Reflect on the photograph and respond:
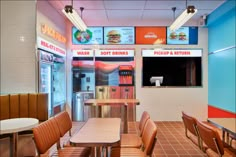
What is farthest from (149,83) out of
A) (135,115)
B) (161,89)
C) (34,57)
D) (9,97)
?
(9,97)

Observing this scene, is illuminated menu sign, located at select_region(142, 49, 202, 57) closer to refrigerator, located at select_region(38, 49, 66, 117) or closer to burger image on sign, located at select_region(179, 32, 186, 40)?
burger image on sign, located at select_region(179, 32, 186, 40)

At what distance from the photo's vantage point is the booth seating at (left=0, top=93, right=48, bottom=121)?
3.94 metres

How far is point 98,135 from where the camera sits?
7.86 ft

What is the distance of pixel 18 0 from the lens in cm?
434

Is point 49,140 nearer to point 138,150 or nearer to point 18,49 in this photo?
point 138,150

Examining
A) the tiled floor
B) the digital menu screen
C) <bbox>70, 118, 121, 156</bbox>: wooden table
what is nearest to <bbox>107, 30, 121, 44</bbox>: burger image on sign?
the digital menu screen

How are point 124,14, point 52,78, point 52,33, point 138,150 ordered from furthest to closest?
point 124,14 < point 52,78 < point 52,33 < point 138,150

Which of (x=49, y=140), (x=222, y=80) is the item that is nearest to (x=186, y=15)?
(x=222, y=80)

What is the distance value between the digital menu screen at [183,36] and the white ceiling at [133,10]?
0.67 ft

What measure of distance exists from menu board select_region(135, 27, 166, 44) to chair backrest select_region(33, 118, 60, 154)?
4.47 meters

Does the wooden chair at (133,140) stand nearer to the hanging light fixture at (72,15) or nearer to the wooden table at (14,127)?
the wooden table at (14,127)

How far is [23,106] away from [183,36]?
4843 millimetres

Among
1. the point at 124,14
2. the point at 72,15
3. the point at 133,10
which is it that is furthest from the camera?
the point at 124,14

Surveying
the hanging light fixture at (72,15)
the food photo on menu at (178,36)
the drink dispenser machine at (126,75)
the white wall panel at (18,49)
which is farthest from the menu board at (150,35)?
the white wall panel at (18,49)
